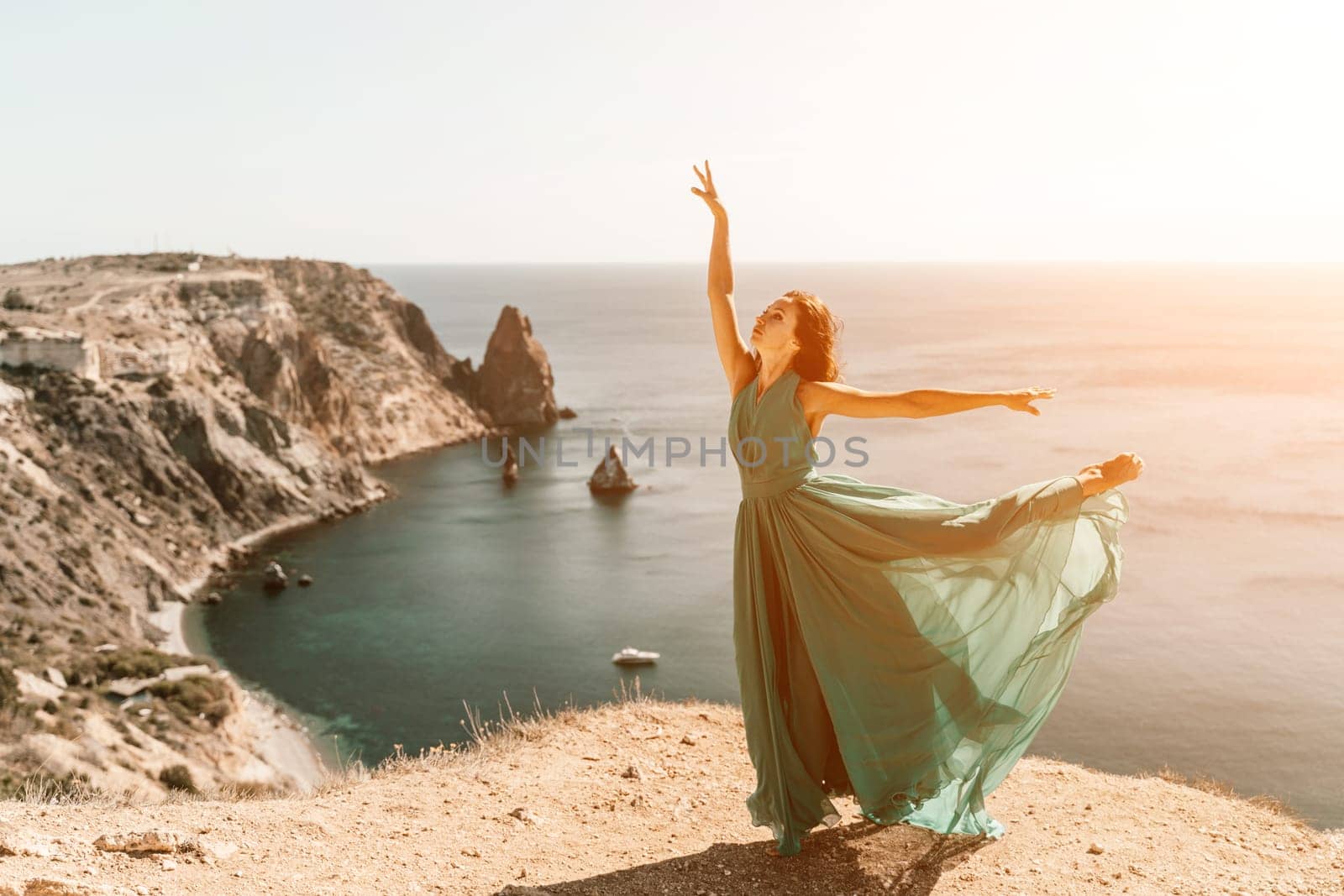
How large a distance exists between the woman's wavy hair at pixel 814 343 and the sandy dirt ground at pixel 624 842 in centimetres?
251

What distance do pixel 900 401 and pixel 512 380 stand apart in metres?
82.7

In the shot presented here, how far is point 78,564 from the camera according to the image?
3728cm

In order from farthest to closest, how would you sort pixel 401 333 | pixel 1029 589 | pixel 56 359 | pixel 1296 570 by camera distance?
pixel 401 333, pixel 1296 570, pixel 56 359, pixel 1029 589

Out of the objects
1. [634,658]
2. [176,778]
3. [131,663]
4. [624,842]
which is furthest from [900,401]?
[634,658]

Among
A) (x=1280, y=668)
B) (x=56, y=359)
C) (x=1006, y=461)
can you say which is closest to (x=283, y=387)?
(x=56, y=359)

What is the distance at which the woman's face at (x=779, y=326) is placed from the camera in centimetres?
546

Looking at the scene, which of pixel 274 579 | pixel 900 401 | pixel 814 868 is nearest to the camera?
pixel 900 401

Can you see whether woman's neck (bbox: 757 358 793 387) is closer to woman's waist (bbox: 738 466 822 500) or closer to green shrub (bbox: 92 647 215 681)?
woman's waist (bbox: 738 466 822 500)

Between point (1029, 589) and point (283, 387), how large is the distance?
61949 mm

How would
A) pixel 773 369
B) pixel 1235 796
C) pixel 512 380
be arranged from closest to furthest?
pixel 773 369 < pixel 1235 796 < pixel 512 380

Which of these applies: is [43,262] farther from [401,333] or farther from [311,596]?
[311,596]

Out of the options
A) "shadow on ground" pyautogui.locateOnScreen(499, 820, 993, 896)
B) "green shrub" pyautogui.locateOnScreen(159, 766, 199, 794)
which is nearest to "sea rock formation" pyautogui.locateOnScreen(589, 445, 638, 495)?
"green shrub" pyautogui.locateOnScreen(159, 766, 199, 794)

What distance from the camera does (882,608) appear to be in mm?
5348

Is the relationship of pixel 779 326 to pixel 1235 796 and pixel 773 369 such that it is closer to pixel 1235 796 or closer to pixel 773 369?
pixel 773 369
